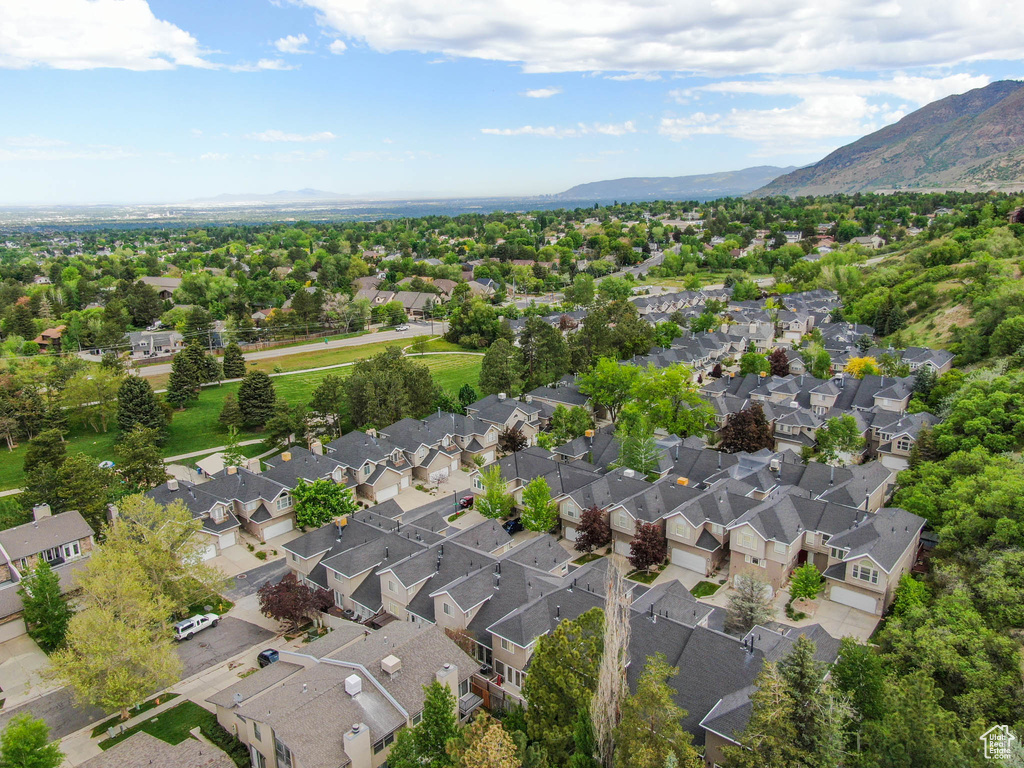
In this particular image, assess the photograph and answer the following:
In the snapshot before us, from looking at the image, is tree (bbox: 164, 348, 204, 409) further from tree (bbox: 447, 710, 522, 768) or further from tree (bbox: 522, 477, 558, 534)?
tree (bbox: 447, 710, 522, 768)

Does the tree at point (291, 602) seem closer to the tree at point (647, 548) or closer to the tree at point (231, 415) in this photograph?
the tree at point (647, 548)

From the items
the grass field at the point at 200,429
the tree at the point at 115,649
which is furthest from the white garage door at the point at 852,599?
the grass field at the point at 200,429

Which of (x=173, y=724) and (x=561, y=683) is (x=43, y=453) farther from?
(x=561, y=683)

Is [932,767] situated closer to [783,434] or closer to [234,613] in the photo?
[234,613]

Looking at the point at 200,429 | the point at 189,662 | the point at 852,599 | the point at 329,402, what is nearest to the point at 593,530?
the point at 852,599

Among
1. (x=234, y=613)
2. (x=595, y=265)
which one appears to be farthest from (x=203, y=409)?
(x=595, y=265)

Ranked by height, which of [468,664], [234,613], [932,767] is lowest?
[234,613]
